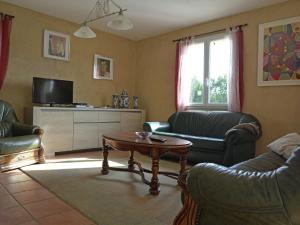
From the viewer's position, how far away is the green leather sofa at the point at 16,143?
3064mm

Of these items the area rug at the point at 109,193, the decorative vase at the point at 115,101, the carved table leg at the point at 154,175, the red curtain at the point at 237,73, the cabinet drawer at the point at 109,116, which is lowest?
the area rug at the point at 109,193

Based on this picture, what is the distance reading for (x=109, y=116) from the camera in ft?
16.1

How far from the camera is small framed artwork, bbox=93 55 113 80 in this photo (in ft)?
17.3

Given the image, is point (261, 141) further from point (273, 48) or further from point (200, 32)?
point (200, 32)

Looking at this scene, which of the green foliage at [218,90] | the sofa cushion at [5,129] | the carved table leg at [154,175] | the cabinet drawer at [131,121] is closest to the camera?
the carved table leg at [154,175]

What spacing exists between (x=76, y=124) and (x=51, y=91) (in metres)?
0.74

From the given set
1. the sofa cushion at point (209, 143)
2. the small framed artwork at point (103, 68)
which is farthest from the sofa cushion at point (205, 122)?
the small framed artwork at point (103, 68)

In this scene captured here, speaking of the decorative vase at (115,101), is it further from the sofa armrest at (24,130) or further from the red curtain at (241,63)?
the red curtain at (241,63)

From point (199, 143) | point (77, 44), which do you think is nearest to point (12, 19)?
point (77, 44)

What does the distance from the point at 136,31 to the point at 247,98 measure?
283 centimetres

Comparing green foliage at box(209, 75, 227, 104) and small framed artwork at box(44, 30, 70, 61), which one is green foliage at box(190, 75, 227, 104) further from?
small framed artwork at box(44, 30, 70, 61)

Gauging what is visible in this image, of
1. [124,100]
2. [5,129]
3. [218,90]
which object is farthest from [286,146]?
[124,100]

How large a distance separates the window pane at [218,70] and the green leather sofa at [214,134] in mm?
388

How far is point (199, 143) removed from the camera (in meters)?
3.62
